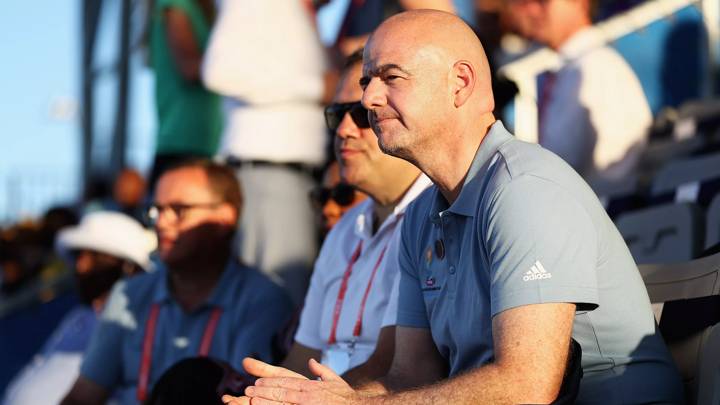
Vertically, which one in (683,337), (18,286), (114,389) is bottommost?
(18,286)

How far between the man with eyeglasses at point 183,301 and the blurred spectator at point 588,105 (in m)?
1.49

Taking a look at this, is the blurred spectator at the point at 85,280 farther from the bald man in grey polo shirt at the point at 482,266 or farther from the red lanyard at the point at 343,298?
the bald man in grey polo shirt at the point at 482,266

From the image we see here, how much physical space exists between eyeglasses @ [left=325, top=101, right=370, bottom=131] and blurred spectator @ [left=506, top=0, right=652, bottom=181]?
68.4 inches

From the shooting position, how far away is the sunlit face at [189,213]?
4.65m

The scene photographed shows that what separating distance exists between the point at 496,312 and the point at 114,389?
2813 mm

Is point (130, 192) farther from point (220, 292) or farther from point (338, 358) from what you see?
point (338, 358)

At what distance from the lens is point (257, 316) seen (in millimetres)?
4383

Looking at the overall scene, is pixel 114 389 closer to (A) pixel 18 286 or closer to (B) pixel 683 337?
(B) pixel 683 337

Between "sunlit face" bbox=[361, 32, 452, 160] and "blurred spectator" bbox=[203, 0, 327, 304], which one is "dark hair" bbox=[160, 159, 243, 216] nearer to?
"blurred spectator" bbox=[203, 0, 327, 304]

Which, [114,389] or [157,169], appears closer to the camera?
[114,389]

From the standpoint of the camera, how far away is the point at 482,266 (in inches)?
100

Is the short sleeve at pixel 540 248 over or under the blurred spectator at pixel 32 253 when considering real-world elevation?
over

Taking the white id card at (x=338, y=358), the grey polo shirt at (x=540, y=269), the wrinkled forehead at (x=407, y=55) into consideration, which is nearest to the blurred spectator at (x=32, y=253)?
the white id card at (x=338, y=358)

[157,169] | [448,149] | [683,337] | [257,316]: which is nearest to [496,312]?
[448,149]
